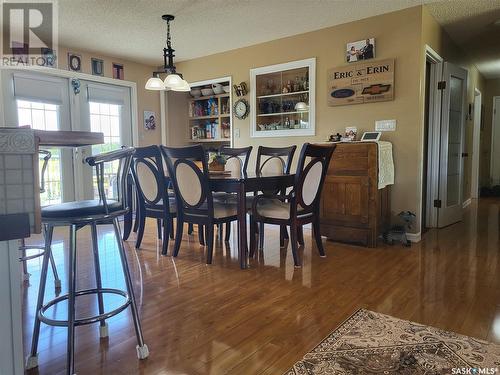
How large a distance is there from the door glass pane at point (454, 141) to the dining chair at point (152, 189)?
134 inches

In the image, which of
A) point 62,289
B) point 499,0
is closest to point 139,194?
point 62,289

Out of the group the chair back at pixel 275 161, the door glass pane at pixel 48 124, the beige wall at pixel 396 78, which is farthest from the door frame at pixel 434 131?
the door glass pane at pixel 48 124

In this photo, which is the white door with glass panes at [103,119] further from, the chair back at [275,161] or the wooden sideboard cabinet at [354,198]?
the wooden sideboard cabinet at [354,198]

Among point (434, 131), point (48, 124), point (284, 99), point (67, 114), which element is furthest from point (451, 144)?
point (48, 124)

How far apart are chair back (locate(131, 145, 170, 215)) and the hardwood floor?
0.47 meters

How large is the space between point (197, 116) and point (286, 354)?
5087 millimetres

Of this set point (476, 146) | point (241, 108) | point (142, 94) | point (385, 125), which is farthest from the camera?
point (476, 146)

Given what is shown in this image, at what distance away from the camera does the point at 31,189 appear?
97 cm

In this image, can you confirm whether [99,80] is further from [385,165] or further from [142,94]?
[385,165]

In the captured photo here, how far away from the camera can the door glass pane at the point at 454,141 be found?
4418 mm

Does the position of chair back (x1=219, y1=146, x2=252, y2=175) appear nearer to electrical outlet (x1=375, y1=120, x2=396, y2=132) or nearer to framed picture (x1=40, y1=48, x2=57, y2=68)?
electrical outlet (x1=375, y1=120, x2=396, y2=132)

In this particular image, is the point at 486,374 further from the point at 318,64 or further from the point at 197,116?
the point at 197,116

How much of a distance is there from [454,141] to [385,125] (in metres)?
1.31

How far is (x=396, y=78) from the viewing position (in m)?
3.79
